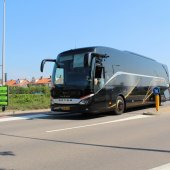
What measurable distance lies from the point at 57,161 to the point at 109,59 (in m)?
11.6

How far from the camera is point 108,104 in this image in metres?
18.8

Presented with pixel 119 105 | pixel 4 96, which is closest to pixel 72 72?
pixel 119 105

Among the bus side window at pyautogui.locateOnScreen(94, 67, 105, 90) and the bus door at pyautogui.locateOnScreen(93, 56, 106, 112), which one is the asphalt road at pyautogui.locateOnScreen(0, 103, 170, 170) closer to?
the bus door at pyautogui.locateOnScreen(93, 56, 106, 112)

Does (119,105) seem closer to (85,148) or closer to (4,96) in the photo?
(4,96)

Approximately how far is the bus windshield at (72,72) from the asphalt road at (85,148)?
3802 mm

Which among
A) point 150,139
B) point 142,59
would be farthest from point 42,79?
point 150,139

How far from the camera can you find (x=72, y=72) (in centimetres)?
1784

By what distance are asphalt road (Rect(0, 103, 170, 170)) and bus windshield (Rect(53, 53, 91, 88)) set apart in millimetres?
3802

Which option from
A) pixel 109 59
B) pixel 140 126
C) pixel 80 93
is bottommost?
pixel 140 126

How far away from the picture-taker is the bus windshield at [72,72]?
17469 millimetres

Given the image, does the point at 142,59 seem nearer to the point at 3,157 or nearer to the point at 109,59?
the point at 109,59

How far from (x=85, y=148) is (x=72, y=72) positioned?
8.60 metres

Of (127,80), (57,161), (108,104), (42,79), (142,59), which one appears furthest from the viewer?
(42,79)

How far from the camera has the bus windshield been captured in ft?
57.3
